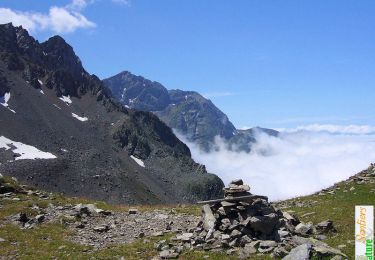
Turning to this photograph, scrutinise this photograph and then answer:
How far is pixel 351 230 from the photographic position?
1195 inches

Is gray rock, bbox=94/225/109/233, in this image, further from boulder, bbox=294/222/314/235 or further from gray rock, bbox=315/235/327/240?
gray rock, bbox=315/235/327/240

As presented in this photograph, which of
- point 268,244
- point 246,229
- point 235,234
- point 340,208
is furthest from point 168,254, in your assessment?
point 340,208

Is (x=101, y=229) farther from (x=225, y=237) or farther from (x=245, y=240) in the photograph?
(x=245, y=240)

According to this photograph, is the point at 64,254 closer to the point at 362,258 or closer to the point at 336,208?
the point at 362,258

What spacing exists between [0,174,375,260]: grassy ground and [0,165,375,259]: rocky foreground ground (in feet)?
0.21

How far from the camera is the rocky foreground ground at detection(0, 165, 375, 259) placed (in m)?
27.2

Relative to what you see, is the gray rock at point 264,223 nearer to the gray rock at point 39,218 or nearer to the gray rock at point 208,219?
the gray rock at point 208,219

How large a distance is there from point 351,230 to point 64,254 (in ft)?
65.6

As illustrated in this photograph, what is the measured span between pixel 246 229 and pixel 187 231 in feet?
18.0

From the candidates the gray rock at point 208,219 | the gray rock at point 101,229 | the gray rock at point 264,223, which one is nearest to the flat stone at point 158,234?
the gray rock at point 208,219

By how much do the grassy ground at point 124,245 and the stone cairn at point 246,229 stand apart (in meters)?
1.21

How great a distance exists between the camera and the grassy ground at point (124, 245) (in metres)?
28.4

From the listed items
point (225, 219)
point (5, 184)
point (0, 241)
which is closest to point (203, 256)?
point (225, 219)

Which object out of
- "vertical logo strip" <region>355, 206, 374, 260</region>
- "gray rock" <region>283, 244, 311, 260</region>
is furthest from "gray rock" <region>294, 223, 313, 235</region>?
"vertical logo strip" <region>355, 206, 374, 260</region>
